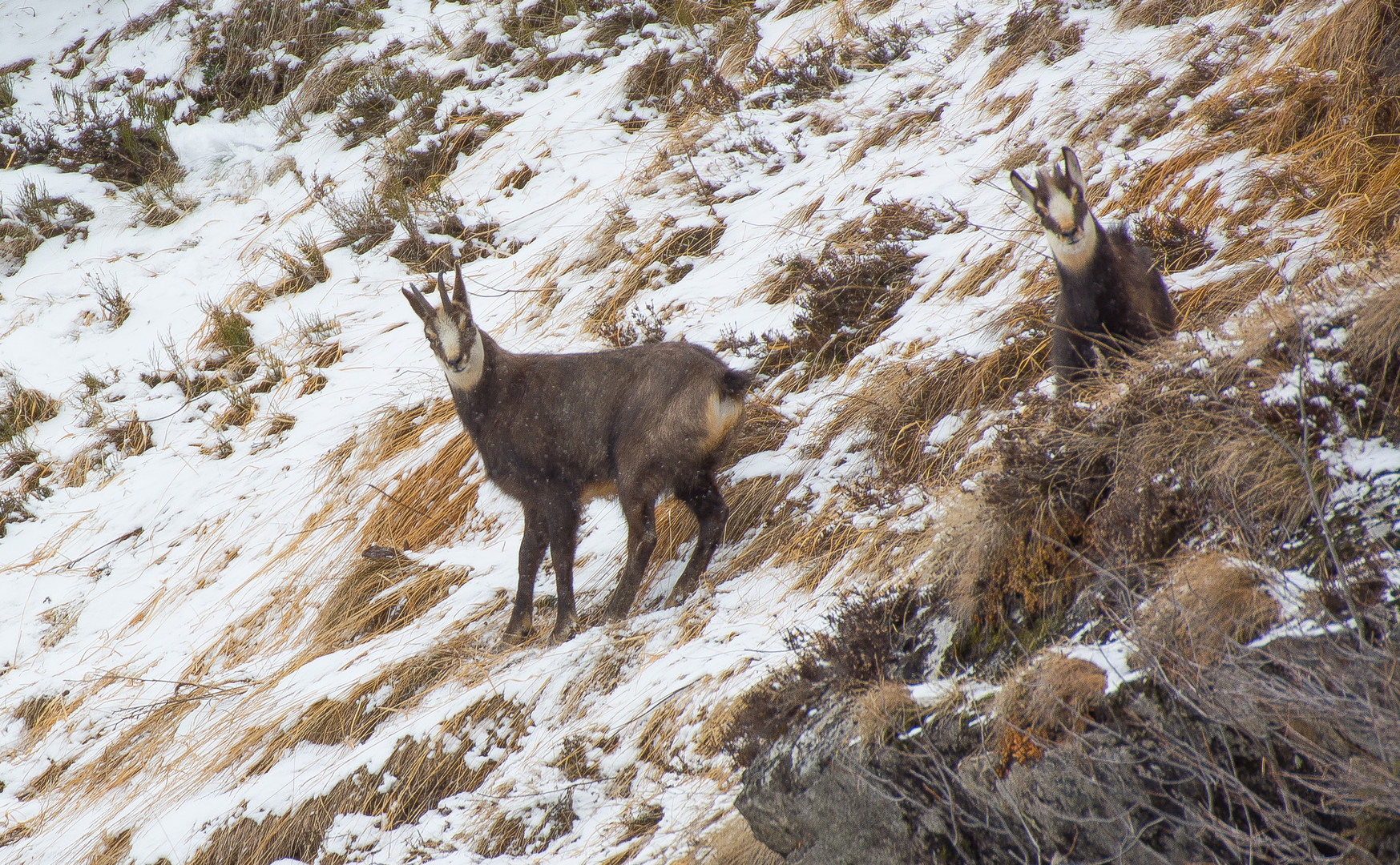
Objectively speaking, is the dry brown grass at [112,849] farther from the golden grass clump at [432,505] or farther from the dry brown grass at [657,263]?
the dry brown grass at [657,263]

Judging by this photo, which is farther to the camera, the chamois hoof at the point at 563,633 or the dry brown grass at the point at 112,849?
the chamois hoof at the point at 563,633

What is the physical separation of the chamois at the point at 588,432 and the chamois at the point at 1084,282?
1.40 metres

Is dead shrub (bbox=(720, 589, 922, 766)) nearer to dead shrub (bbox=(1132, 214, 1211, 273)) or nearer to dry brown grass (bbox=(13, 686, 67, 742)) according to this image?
dead shrub (bbox=(1132, 214, 1211, 273))

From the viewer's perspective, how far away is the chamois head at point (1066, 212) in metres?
3.18

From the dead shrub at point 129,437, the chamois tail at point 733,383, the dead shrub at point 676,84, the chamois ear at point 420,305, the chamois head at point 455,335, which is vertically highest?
the dead shrub at point 676,84

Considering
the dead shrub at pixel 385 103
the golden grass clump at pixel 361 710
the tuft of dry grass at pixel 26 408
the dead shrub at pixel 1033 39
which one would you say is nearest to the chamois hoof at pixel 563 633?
the golden grass clump at pixel 361 710

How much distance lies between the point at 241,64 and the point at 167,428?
4681mm

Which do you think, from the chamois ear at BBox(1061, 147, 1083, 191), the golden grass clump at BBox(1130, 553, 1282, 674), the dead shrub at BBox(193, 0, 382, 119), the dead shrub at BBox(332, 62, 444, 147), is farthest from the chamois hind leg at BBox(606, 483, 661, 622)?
the dead shrub at BBox(193, 0, 382, 119)

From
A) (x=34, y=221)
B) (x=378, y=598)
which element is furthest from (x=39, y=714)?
(x=34, y=221)

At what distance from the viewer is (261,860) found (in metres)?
3.56

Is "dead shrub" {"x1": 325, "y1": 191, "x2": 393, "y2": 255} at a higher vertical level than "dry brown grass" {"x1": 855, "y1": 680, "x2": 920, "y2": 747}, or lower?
higher

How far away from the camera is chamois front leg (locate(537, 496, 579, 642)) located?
414cm

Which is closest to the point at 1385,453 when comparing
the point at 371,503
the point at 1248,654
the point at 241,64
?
the point at 1248,654

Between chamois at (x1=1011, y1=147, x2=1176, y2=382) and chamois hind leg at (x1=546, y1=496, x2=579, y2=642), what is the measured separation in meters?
2.20
